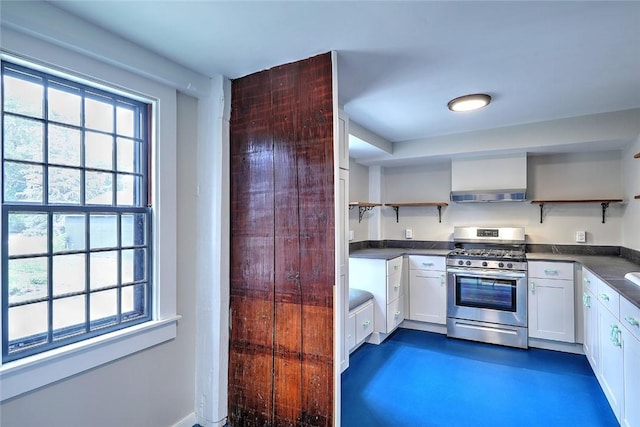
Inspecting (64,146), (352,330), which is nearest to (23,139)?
(64,146)

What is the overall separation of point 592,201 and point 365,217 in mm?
2448

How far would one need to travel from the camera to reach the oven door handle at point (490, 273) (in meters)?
3.35

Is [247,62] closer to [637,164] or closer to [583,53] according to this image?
[583,53]

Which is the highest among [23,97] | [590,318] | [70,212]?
[23,97]

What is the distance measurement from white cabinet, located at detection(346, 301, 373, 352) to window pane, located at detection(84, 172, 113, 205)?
6.62ft

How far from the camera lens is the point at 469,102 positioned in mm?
2576

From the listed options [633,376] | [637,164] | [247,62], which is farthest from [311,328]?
[637,164]

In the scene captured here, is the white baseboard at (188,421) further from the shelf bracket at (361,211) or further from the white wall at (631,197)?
the white wall at (631,197)

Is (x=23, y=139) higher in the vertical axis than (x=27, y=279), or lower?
higher

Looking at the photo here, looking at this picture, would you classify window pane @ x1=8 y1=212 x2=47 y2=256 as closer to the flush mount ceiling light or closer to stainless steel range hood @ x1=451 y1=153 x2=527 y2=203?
the flush mount ceiling light

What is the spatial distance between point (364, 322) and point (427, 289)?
1.00 metres

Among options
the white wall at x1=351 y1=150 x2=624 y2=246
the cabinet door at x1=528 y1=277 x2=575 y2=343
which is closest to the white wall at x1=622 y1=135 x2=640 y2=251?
the white wall at x1=351 y1=150 x2=624 y2=246

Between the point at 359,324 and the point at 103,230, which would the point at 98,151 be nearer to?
the point at 103,230

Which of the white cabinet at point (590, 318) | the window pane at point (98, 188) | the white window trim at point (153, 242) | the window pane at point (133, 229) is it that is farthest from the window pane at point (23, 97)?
the white cabinet at point (590, 318)
